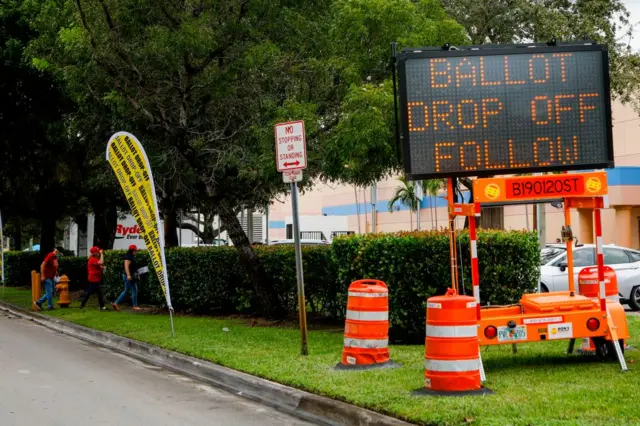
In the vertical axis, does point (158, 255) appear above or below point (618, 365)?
above

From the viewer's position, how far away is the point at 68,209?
36.8 metres

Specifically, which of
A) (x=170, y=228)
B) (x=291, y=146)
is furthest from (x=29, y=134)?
(x=291, y=146)

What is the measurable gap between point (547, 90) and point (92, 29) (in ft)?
37.2

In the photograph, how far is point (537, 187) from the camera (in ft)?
31.2

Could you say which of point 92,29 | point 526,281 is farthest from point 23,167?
point 526,281

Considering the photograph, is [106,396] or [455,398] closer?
[455,398]

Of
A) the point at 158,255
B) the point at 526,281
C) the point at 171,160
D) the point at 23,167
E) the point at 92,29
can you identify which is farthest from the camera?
the point at 23,167

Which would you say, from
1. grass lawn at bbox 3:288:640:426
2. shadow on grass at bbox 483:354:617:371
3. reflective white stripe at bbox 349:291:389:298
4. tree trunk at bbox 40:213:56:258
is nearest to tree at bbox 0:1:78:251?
tree trunk at bbox 40:213:56:258

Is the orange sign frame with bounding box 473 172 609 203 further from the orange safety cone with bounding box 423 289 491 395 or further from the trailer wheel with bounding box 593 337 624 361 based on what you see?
the trailer wheel with bounding box 593 337 624 361

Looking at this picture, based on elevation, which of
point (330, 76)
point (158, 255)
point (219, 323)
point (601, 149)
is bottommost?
point (219, 323)


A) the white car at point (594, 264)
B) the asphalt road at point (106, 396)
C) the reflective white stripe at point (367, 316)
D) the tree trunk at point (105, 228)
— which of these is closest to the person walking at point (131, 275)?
the asphalt road at point (106, 396)

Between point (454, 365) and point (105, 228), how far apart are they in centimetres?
2800

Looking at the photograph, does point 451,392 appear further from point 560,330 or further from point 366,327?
point 366,327

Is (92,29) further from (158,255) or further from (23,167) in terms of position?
(23,167)
